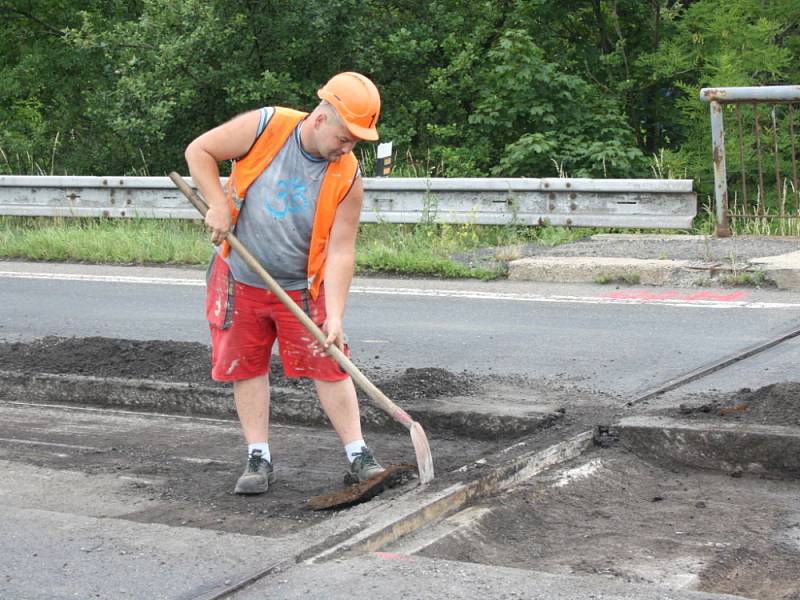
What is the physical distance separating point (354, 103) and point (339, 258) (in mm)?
610

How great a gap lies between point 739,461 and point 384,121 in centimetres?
1265

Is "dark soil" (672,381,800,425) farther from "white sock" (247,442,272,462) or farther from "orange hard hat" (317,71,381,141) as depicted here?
"orange hard hat" (317,71,381,141)

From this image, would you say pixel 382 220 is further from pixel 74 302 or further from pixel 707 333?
pixel 707 333

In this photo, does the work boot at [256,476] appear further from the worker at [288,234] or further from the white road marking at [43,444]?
the white road marking at [43,444]

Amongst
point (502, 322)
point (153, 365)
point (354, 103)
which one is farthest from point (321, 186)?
point (502, 322)

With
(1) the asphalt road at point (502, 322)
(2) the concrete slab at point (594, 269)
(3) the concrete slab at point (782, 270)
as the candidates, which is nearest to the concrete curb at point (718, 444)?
(1) the asphalt road at point (502, 322)

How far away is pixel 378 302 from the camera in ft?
30.5

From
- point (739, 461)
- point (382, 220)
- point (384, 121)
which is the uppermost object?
point (384, 121)

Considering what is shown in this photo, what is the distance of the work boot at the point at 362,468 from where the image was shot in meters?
4.81

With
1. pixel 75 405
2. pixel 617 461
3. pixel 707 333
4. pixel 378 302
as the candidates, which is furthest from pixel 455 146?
pixel 617 461

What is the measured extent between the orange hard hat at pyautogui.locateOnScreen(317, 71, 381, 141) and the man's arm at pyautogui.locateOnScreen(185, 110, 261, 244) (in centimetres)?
37

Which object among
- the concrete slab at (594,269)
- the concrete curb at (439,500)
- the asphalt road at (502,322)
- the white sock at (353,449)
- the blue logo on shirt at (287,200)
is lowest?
the concrete curb at (439,500)

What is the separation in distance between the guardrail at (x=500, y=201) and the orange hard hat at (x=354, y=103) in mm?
6834

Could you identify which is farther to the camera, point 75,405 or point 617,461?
point 75,405
